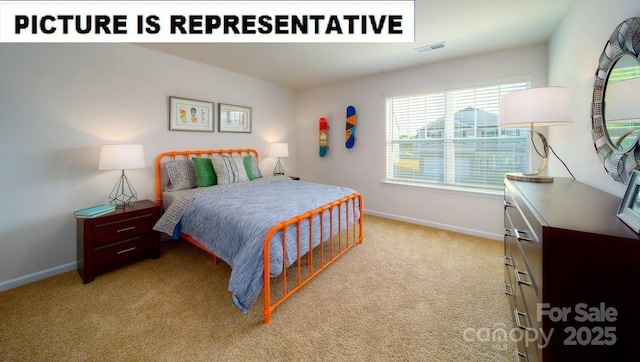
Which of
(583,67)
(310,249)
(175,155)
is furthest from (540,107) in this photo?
(175,155)

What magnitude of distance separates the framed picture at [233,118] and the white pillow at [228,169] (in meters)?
0.67

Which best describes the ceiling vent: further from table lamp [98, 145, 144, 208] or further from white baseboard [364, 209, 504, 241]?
table lamp [98, 145, 144, 208]

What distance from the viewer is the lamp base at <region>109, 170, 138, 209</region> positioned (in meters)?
2.71

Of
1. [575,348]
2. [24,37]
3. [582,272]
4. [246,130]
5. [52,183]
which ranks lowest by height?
[575,348]

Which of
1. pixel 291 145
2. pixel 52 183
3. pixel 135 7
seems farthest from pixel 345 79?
pixel 52 183

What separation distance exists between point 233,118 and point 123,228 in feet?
7.14

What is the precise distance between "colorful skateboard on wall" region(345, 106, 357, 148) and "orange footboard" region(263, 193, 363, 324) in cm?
163

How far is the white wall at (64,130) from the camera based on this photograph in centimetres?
212

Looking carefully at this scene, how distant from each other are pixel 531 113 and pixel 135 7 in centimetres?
335

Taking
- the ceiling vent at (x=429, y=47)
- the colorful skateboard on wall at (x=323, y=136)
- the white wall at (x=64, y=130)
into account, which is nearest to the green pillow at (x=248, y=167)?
the white wall at (x=64, y=130)

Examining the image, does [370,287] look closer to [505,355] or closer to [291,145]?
[505,355]

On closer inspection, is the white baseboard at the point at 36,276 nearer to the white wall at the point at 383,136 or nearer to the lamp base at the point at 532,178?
the white wall at the point at 383,136

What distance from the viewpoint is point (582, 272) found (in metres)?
0.73

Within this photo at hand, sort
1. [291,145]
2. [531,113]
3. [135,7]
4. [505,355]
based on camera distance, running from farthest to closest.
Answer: [291,145], [135,7], [531,113], [505,355]
